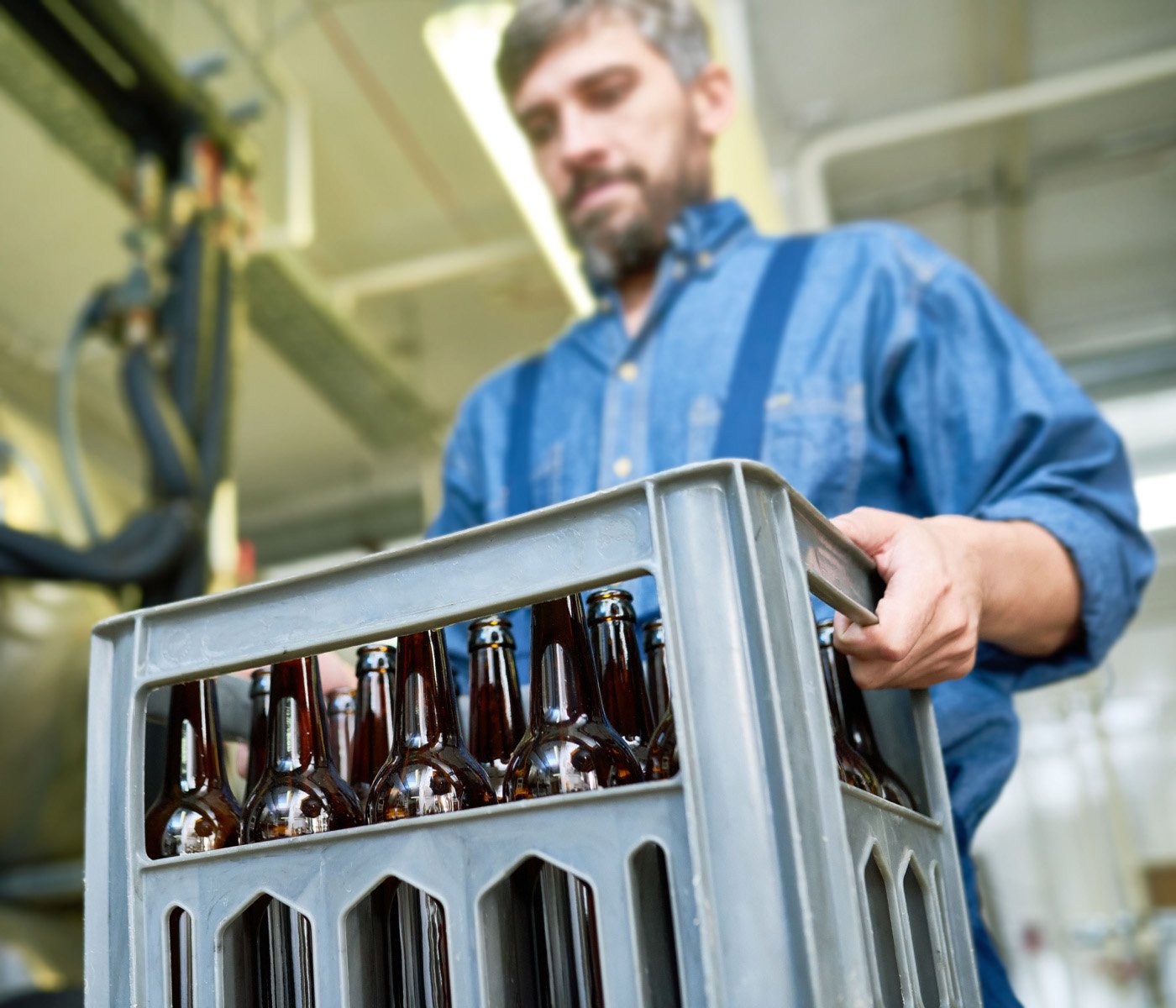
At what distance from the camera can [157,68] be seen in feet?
7.29

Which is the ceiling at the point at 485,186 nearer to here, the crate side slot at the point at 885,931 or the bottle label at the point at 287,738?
the bottle label at the point at 287,738

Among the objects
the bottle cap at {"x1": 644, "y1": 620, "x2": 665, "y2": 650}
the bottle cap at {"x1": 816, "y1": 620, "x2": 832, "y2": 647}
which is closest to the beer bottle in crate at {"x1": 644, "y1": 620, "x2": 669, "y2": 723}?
the bottle cap at {"x1": 644, "y1": 620, "x2": 665, "y2": 650}

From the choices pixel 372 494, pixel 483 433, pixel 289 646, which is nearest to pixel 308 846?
pixel 289 646

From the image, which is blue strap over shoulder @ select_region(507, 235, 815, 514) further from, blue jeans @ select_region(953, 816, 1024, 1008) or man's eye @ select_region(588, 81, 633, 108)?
blue jeans @ select_region(953, 816, 1024, 1008)

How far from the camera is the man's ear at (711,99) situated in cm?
132

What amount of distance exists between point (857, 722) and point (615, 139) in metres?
0.71

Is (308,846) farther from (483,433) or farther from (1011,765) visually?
(483,433)

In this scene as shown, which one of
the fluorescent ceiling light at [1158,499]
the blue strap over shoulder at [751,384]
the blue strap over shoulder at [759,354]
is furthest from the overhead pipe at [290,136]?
the fluorescent ceiling light at [1158,499]

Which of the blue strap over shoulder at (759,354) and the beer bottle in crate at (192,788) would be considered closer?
the beer bottle in crate at (192,788)

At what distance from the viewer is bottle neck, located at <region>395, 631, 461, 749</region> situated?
704mm

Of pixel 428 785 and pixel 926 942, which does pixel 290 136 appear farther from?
pixel 926 942

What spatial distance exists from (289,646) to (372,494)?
15.9 feet

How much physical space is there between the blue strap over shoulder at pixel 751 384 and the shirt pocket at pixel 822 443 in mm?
22

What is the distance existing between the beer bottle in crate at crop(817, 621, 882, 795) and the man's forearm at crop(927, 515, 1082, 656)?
0.10m
